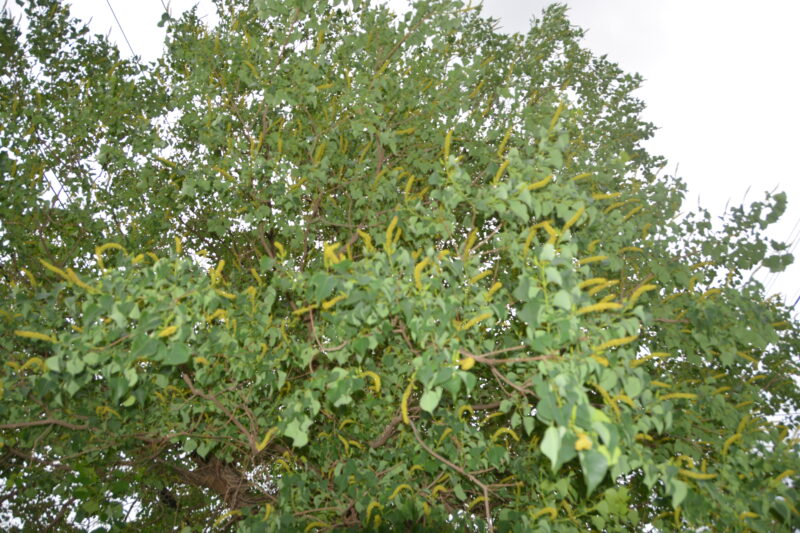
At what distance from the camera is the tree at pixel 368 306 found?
9.84 feet

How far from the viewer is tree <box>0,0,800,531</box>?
3.00 meters

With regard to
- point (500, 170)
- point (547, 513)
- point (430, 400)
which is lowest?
point (547, 513)

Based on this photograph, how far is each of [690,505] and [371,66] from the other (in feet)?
14.6

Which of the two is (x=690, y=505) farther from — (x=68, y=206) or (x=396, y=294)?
(x=68, y=206)

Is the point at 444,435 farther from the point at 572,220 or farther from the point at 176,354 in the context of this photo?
the point at 176,354

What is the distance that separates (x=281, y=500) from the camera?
15.9 feet

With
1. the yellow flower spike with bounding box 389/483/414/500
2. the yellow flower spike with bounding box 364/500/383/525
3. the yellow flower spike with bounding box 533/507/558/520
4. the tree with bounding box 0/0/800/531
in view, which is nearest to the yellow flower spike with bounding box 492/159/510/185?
the tree with bounding box 0/0/800/531

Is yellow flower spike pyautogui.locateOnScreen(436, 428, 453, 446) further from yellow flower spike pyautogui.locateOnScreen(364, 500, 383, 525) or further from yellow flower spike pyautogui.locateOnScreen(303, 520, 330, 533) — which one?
yellow flower spike pyautogui.locateOnScreen(303, 520, 330, 533)

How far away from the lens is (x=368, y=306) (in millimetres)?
3055

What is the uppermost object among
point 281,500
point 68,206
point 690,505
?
point 68,206

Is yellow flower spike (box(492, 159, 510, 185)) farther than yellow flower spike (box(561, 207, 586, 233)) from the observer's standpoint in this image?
Yes

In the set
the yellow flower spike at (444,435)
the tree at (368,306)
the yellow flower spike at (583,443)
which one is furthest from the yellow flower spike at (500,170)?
the yellow flower spike at (444,435)

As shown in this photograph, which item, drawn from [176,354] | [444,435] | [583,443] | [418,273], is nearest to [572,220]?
[418,273]

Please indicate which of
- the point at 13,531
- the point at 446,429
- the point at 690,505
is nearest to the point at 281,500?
the point at 446,429
